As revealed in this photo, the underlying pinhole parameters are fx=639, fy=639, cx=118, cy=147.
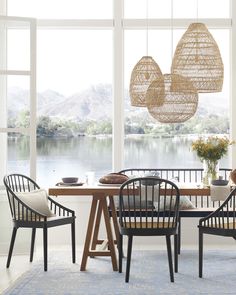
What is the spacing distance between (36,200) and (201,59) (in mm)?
2048

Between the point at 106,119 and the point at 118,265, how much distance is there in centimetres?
238

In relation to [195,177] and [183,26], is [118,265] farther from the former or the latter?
[183,26]

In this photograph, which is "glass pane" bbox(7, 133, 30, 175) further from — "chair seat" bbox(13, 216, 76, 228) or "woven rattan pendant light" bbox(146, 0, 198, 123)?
"woven rattan pendant light" bbox(146, 0, 198, 123)

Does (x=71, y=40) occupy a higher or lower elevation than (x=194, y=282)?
higher

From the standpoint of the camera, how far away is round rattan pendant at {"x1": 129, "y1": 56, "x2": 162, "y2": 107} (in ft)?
21.0

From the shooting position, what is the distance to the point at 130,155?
7695 mm

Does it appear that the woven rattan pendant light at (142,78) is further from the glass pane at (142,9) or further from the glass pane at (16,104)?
the glass pane at (142,9)

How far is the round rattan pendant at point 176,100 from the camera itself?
602 cm

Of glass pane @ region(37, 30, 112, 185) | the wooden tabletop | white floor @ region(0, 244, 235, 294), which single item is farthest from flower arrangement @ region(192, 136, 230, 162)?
glass pane @ region(37, 30, 112, 185)

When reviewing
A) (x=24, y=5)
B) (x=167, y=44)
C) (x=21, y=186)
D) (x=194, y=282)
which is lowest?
(x=194, y=282)

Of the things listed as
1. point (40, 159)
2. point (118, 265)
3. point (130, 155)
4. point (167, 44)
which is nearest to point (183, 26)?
point (167, 44)

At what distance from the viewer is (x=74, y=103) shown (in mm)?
7758

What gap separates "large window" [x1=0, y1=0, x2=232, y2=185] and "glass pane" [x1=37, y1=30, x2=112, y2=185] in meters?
0.01

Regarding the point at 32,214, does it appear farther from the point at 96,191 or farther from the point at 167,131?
the point at 167,131
